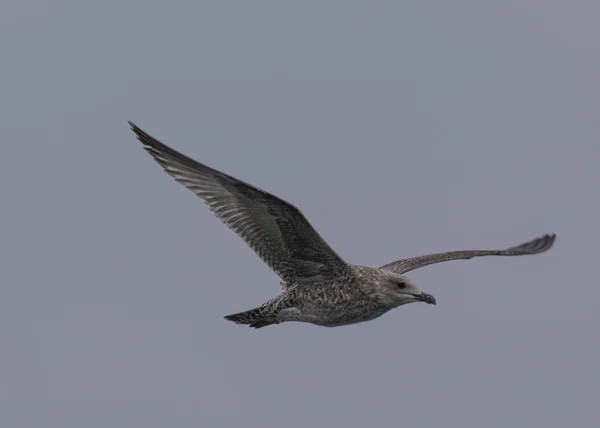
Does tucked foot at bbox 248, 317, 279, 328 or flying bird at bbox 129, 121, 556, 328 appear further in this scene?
tucked foot at bbox 248, 317, 279, 328

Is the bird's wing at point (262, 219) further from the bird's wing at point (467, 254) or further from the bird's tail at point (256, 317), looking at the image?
the bird's wing at point (467, 254)

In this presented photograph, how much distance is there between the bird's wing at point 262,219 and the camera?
16.2 metres

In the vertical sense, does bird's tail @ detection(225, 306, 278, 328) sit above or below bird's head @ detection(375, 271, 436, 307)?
below

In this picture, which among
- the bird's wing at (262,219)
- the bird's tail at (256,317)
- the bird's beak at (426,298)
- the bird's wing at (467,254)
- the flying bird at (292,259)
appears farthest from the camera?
the bird's wing at (467,254)

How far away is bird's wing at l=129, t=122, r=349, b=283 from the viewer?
16.2m

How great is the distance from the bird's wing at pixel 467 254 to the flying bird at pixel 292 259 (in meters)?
1.92

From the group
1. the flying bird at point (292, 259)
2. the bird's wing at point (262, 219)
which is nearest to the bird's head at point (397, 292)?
the flying bird at point (292, 259)

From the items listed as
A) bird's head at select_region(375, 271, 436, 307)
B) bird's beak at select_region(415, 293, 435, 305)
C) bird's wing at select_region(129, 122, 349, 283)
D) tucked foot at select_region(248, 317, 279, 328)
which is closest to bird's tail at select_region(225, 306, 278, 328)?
tucked foot at select_region(248, 317, 279, 328)

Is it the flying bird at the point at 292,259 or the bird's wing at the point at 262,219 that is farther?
the flying bird at the point at 292,259

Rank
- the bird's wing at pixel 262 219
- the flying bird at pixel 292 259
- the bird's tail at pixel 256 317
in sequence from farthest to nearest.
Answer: the bird's tail at pixel 256 317 → the flying bird at pixel 292 259 → the bird's wing at pixel 262 219

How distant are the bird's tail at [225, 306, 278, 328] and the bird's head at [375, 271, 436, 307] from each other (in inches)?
66.1

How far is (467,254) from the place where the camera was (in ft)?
66.2

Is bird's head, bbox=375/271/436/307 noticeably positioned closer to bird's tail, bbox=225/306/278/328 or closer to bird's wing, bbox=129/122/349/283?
bird's wing, bbox=129/122/349/283

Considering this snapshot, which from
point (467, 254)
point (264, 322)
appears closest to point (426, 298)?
point (264, 322)
